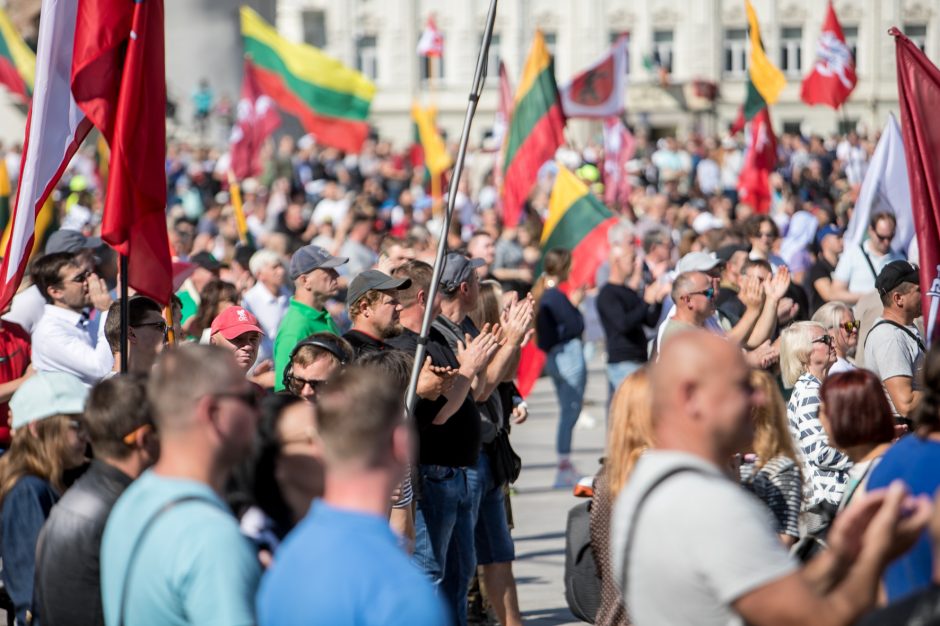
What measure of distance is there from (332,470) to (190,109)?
51829 millimetres

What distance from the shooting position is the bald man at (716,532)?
10.9 ft

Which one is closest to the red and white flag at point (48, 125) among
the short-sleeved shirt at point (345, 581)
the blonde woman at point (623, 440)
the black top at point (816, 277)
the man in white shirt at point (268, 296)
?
the blonde woman at point (623, 440)

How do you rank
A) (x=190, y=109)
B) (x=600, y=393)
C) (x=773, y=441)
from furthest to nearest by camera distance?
(x=190, y=109)
(x=600, y=393)
(x=773, y=441)

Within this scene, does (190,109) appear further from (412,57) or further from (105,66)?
(105,66)

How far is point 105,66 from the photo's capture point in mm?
6875

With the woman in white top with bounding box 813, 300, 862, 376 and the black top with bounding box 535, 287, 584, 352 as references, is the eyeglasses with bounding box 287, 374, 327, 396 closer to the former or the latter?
the woman in white top with bounding box 813, 300, 862, 376

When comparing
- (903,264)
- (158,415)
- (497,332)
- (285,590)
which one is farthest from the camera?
(903,264)

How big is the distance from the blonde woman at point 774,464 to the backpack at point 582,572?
112 cm

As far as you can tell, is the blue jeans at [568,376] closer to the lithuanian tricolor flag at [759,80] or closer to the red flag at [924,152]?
the red flag at [924,152]

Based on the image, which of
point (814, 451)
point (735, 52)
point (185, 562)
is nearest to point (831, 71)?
point (814, 451)

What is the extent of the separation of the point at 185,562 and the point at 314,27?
64.9 m

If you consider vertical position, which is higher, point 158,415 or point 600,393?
point 158,415

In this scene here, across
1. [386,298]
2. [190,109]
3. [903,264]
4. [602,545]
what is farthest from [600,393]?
[190,109]

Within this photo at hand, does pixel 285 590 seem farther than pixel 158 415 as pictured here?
No
